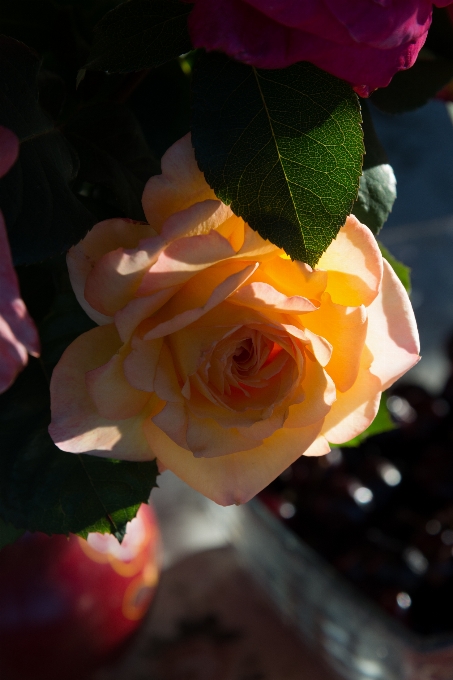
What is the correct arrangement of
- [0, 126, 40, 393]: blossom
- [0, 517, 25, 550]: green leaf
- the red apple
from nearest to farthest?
1. [0, 126, 40, 393]: blossom
2. [0, 517, 25, 550]: green leaf
3. the red apple

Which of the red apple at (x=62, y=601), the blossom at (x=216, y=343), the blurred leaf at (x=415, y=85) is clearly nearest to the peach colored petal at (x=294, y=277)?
the blossom at (x=216, y=343)

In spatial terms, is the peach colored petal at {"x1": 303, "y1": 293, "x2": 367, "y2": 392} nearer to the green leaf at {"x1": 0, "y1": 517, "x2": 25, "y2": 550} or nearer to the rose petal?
the rose petal

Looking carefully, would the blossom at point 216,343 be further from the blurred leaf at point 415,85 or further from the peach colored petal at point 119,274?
the blurred leaf at point 415,85

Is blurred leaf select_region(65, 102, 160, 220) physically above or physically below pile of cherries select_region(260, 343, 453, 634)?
above

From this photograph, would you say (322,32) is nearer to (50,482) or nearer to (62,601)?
(50,482)

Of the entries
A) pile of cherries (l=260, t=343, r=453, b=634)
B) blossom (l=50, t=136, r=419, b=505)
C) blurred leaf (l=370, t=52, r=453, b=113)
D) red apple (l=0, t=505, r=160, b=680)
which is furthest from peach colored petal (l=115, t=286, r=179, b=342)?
pile of cherries (l=260, t=343, r=453, b=634)

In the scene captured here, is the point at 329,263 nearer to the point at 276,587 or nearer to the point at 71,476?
the point at 71,476

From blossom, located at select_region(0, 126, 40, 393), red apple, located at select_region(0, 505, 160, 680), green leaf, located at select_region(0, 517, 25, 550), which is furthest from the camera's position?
red apple, located at select_region(0, 505, 160, 680)

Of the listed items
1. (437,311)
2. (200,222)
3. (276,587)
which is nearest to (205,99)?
(200,222)
